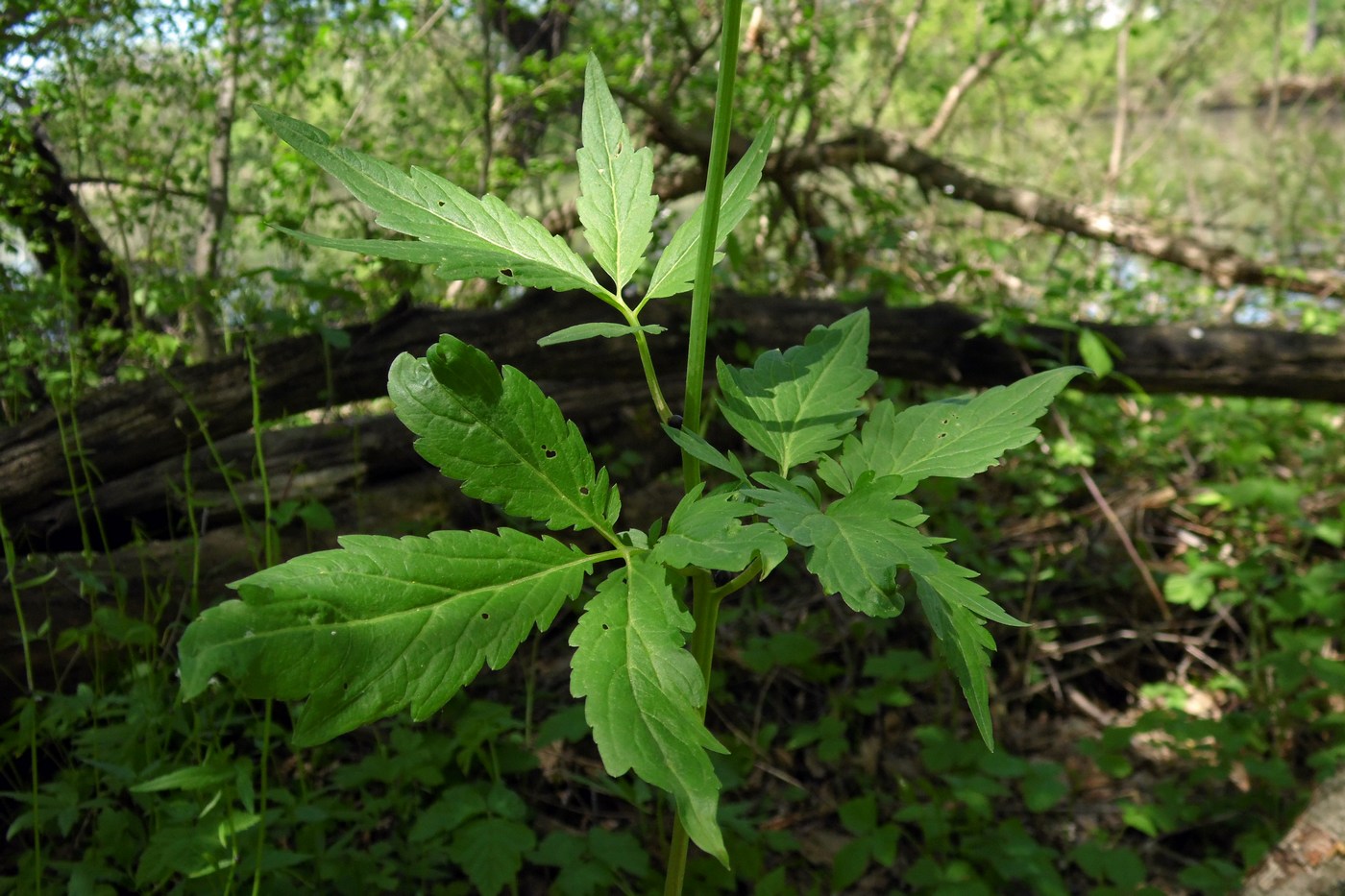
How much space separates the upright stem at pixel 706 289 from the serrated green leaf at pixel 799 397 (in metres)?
0.07

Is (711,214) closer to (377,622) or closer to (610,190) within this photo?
(610,190)

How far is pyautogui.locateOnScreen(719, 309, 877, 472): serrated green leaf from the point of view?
1.01 meters

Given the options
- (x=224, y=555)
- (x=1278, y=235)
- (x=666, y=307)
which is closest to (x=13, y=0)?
(x=224, y=555)

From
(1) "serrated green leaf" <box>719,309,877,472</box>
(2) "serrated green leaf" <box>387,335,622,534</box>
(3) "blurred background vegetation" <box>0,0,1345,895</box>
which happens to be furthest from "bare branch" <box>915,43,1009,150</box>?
(2) "serrated green leaf" <box>387,335,622,534</box>

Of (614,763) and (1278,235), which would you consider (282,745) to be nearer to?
(614,763)

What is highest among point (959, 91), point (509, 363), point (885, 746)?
point (959, 91)

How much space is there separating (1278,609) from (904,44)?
4.48 metres

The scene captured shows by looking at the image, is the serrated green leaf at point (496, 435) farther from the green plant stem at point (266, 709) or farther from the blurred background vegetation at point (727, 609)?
the blurred background vegetation at point (727, 609)

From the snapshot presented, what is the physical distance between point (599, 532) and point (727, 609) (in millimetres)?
2556

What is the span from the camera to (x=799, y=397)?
1.06m

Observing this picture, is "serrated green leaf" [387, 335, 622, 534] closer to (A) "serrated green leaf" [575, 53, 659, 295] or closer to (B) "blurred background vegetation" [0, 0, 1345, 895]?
(A) "serrated green leaf" [575, 53, 659, 295]

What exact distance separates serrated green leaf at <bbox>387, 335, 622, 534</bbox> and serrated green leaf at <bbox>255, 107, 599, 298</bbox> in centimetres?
10

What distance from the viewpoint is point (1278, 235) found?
28.1 feet

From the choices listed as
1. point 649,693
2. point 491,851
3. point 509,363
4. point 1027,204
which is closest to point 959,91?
point 1027,204
